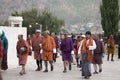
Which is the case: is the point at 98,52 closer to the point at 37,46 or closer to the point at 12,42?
the point at 37,46

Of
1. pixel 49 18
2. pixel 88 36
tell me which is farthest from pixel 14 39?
pixel 49 18

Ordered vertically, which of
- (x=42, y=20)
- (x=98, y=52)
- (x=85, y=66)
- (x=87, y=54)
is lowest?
(x=42, y=20)

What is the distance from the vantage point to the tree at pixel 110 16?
223ft

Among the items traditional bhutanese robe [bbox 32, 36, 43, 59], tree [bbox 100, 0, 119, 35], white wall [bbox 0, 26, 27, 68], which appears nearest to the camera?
traditional bhutanese robe [bbox 32, 36, 43, 59]

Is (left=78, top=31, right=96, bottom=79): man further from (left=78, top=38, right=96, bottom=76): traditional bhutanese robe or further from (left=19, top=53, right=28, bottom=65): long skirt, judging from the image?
(left=19, top=53, right=28, bottom=65): long skirt

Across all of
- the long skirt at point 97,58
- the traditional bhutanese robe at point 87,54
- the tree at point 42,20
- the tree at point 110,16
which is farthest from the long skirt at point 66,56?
the tree at point 42,20

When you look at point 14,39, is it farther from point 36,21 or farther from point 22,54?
point 36,21

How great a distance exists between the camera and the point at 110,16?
69062 mm

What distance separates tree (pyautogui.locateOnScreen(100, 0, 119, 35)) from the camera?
67.9 metres

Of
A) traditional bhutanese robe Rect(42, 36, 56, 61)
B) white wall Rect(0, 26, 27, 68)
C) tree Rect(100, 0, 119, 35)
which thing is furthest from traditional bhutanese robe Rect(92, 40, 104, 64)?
tree Rect(100, 0, 119, 35)

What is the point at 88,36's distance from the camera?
62.4 ft

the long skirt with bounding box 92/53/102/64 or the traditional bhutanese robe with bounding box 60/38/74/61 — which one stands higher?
the traditional bhutanese robe with bounding box 60/38/74/61

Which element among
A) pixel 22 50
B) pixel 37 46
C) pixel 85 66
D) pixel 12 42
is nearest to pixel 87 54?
pixel 85 66

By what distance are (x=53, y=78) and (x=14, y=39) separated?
682cm
